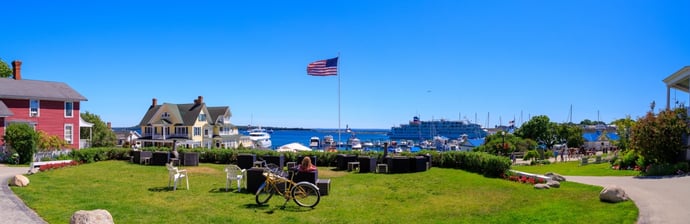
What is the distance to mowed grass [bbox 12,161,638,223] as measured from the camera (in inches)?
412

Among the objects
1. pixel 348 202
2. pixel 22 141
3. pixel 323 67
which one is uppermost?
pixel 323 67

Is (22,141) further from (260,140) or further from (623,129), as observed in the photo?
(260,140)

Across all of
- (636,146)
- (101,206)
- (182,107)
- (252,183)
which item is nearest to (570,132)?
(636,146)

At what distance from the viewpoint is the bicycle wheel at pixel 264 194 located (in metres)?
12.3

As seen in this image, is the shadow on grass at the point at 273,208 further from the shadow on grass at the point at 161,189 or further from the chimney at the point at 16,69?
the chimney at the point at 16,69

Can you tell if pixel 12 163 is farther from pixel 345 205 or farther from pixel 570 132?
pixel 570 132

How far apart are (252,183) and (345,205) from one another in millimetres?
3536

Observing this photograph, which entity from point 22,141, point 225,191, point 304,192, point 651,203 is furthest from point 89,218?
point 22,141

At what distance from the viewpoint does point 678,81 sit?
24.1 m

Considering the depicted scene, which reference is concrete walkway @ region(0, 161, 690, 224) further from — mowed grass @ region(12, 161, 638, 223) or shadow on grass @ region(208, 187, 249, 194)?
shadow on grass @ region(208, 187, 249, 194)

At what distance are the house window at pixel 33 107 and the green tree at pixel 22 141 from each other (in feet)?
26.6

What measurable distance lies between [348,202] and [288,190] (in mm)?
Answer: 1825

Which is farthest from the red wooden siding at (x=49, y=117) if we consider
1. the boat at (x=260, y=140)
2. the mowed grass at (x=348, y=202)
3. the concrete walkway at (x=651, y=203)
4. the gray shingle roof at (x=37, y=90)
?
the boat at (x=260, y=140)

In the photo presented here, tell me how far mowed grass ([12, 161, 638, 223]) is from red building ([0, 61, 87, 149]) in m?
20.1
